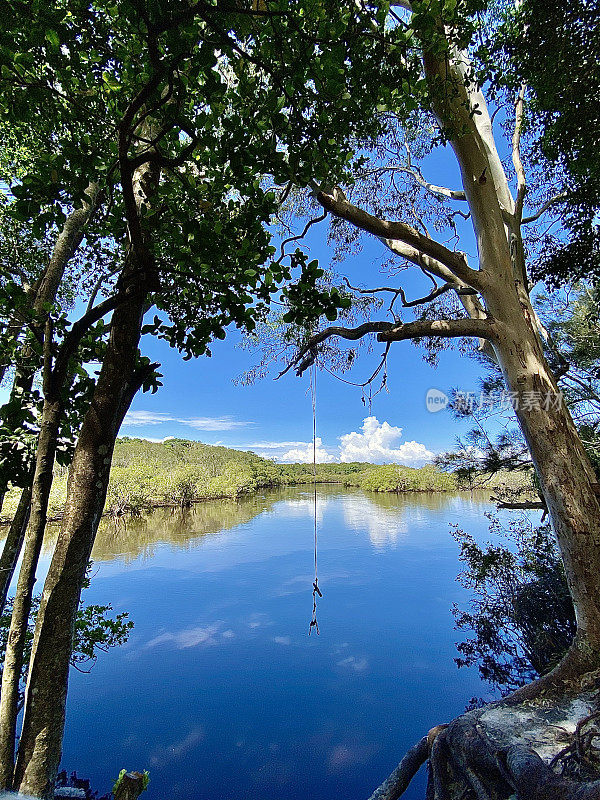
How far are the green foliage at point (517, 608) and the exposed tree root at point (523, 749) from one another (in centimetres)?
197

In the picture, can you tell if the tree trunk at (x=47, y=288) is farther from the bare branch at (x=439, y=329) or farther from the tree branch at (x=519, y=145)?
the tree branch at (x=519, y=145)

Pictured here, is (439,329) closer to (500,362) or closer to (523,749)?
(500,362)

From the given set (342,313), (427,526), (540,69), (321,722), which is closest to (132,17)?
(540,69)

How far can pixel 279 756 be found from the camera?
165 inches

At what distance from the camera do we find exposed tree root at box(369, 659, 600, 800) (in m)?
1.77

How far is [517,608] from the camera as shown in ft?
15.5

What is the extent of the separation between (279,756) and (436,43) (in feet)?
18.5

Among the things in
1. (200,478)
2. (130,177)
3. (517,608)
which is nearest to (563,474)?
(517,608)

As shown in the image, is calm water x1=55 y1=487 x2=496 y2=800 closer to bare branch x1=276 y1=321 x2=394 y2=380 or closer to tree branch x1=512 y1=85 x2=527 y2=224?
bare branch x1=276 y1=321 x2=394 y2=380

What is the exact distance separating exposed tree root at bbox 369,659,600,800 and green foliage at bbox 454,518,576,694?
197 cm

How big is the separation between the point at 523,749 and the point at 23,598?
228 cm

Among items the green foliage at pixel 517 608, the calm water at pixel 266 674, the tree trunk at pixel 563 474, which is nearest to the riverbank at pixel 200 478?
the green foliage at pixel 517 608

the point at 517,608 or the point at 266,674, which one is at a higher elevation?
the point at 517,608

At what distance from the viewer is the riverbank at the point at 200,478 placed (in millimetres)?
15172
